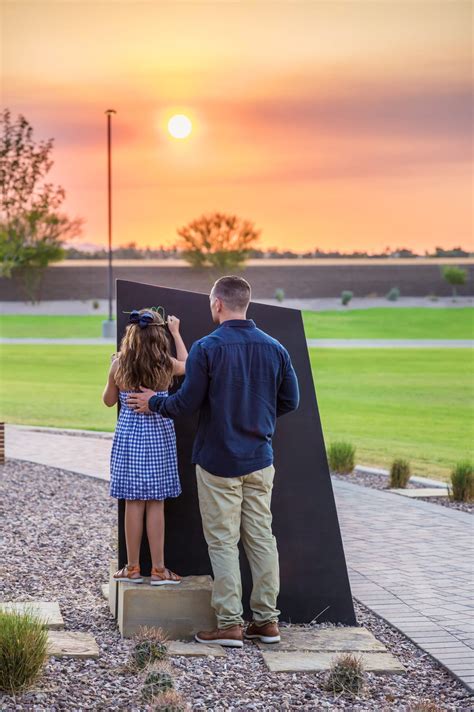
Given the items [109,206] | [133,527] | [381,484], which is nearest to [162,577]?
[133,527]

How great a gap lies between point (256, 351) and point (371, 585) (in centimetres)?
255

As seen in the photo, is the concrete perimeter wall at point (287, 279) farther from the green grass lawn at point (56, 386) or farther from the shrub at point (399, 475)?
the shrub at point (399, 475)

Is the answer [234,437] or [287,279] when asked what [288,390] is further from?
[287,279]

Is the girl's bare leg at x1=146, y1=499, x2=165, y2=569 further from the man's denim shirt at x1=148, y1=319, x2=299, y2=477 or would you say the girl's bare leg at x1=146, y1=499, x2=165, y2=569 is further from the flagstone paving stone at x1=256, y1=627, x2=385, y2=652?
the flagstone paving stone at x1=256, y1=627, x2=385, y2=652

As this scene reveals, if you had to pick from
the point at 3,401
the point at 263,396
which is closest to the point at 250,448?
the point at 263,396

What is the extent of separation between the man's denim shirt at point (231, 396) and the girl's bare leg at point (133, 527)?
0.48m

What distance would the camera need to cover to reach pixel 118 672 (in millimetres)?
4863

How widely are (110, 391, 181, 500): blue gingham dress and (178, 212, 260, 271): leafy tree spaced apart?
8680 cm

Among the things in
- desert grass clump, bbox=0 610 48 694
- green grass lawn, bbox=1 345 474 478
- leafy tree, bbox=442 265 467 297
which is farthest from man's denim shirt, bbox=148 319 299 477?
leafy tree, bbox=442 265 467 297

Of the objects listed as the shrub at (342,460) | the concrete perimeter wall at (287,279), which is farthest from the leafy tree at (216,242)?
the shrub at (342,460)

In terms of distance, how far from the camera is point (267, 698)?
4.68m

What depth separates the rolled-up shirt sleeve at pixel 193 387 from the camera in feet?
17.4

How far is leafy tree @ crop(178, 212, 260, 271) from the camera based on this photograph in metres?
92.6

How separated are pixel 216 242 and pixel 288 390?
88.1 m
